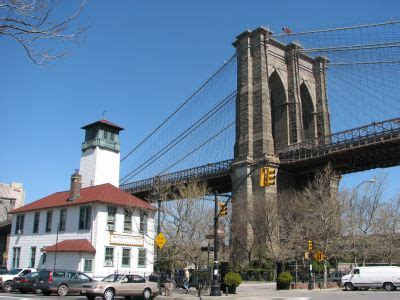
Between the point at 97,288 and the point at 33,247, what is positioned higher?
the point at 33,247

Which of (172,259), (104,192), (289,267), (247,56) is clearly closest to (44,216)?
(104,192)

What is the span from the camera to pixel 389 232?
54938 millimetres

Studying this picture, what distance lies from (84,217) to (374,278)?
26081 millimetres

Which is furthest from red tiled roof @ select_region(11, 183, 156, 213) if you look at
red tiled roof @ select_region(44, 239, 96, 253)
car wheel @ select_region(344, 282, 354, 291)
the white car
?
car wheel @ select_region(344, 282, 354, 291)

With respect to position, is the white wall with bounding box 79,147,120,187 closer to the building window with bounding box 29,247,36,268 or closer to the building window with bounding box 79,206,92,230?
the building window with bounding box 29,247,36,268

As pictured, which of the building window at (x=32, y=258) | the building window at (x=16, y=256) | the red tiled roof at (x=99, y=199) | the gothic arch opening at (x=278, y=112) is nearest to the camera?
the red tiled roof at (x=99, y=199)

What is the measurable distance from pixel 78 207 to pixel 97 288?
20.9 meters

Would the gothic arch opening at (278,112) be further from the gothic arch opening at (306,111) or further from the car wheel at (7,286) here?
the car wheel at (7,286)

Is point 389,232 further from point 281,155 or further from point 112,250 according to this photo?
point 112,250

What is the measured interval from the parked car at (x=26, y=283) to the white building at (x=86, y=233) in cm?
1012

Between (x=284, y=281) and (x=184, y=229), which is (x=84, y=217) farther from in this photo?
(x=284, y=281)

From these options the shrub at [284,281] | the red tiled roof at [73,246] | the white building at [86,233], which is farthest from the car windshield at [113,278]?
the red tiled roof at [73,246]

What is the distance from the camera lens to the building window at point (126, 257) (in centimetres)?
4403

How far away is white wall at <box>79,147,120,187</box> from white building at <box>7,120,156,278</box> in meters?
12.6
